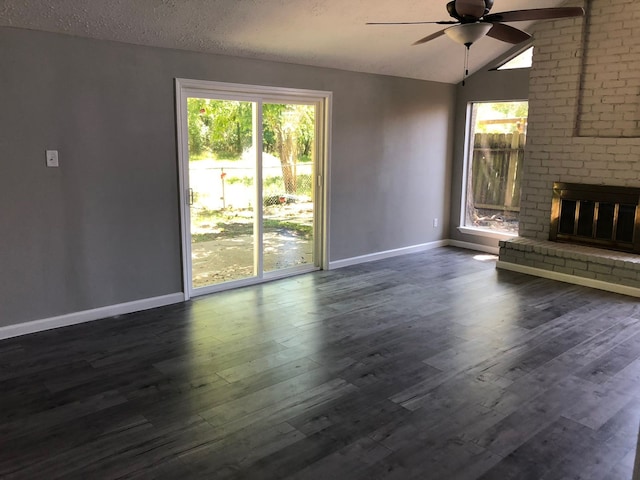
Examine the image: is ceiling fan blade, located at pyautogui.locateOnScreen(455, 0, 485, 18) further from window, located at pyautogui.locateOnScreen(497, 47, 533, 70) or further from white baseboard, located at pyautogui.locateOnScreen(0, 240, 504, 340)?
window, located at pyautogui.locateOnScreen(497, 47, 533, 70)

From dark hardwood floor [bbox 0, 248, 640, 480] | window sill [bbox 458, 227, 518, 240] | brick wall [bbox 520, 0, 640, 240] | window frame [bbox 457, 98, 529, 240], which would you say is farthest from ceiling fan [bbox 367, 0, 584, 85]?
window sill [bbox 458, 227, 518, 240]

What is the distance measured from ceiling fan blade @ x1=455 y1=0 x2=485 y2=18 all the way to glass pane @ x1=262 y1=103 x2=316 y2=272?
246 cm

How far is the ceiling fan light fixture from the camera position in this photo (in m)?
3.31

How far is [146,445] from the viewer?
98.6 inches

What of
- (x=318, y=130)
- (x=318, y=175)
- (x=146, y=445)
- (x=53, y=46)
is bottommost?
(x=146, y=445)

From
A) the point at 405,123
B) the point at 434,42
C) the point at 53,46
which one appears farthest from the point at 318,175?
the point at 53,46

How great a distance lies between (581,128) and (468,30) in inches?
125

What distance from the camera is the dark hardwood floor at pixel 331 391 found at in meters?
2.39

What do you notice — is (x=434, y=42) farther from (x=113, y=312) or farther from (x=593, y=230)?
(x=113, y=312)

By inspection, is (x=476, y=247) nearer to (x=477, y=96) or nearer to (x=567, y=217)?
(x=567, y=217)

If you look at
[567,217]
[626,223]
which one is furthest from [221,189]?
[626,223]

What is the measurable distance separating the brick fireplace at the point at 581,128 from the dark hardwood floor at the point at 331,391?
2.55 feet

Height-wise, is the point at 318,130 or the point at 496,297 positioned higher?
the point at 318,130

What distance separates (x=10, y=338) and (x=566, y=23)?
6247 mm
